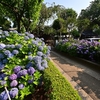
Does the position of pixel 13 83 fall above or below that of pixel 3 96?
above

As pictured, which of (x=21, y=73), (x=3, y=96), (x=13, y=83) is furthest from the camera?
(x=21, y=73)

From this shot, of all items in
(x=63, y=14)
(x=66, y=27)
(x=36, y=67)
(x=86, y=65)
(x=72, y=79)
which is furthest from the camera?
(x=63, y=14)

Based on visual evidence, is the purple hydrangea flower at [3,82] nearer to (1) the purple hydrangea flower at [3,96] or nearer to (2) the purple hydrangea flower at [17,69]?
(1) the purple hydrangea flower at [3,96]

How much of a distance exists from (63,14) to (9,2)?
13.4m

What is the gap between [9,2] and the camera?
1230 cm

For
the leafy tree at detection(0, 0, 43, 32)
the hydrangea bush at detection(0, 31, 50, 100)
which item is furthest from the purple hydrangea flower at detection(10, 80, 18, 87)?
the leafy tree at detection(0, 0, 43, 32)

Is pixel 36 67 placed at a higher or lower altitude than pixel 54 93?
higher

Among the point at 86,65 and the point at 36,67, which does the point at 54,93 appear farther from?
the point at 86,65

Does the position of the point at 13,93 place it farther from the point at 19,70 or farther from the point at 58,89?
the point at 58,89

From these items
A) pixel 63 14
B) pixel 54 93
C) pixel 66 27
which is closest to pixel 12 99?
pixel 54 93

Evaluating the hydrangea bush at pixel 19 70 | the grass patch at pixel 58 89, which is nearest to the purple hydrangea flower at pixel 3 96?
the hydrangea bush at pixel 19 70

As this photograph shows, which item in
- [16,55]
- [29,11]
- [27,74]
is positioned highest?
[29,11]

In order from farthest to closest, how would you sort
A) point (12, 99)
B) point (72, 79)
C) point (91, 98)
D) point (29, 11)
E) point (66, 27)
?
1. point (66, 27)
2. point (29, 11)
3. point (72, 79)
4. point (91, 98)
5. point (12, 99)

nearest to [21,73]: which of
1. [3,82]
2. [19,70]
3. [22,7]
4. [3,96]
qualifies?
[19,70]
